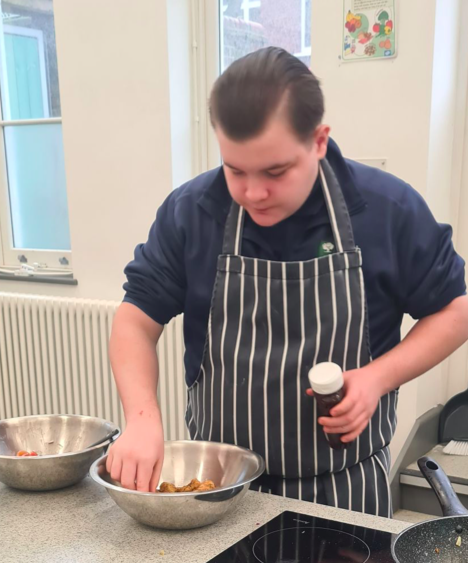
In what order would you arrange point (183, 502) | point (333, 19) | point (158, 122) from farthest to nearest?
point (158, 122)
point (333, 19)
point (183, 502)

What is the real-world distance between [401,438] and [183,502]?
1634 mm

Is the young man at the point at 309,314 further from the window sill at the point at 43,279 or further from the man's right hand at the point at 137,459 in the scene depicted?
the window sill at the point at 43,279

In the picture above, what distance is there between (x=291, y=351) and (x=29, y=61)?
2.69 meters

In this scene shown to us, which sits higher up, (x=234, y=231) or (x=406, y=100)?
(x=406, y=100)

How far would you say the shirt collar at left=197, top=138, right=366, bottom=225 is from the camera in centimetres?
122

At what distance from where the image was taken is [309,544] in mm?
999

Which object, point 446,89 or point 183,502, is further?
point 446,89

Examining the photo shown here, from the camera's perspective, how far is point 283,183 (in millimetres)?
1027

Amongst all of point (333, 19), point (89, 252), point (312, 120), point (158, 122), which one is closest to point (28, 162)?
point (89, 252)

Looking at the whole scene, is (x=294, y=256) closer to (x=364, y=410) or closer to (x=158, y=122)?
(x=364, y=410)

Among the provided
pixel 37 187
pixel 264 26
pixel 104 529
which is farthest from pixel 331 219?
pixel 37 187

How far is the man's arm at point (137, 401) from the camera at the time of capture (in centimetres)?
106

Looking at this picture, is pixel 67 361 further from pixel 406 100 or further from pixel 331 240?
pixel 331 240

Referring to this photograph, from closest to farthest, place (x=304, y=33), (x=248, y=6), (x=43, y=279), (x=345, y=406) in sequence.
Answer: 1. (x=345, y=406)
2. (x=304, y=33)
3. (x=248, y=6)
4. (x=43, y=279)
